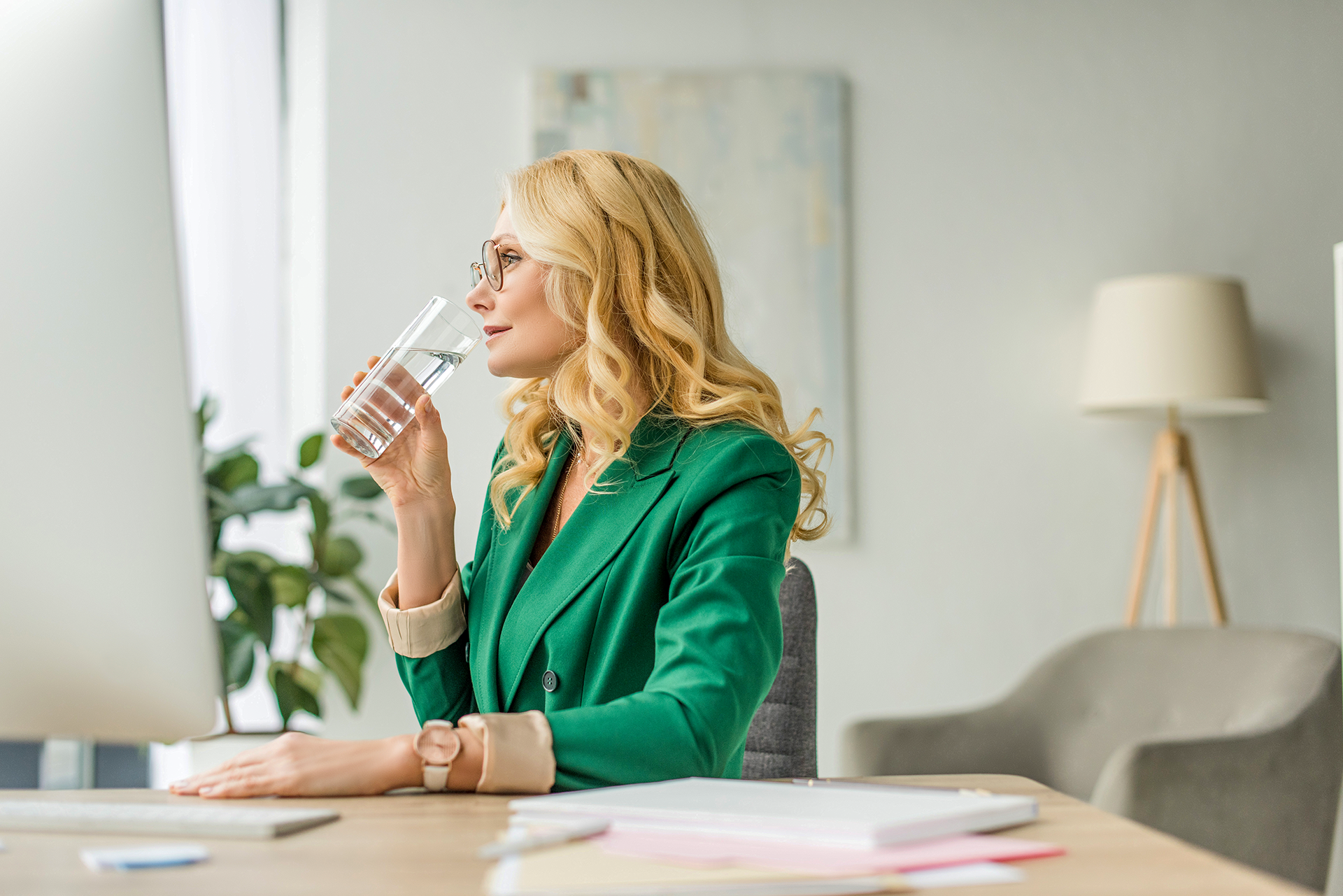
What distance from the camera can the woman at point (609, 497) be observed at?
1.05 metres

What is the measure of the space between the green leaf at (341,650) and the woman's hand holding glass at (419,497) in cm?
145

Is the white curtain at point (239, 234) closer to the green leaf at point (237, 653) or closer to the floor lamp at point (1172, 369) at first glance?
the green leaf at point (237, 653)

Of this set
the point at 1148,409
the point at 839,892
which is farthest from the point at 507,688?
the point at 1148,409

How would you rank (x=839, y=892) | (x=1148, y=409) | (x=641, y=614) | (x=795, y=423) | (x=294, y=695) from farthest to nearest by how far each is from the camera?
(x=795, y=423) < (x=1148, y=409) < (x=294, y=695) < (x=641, y=614) < (x=839, y=892)

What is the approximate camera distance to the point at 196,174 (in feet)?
10.2

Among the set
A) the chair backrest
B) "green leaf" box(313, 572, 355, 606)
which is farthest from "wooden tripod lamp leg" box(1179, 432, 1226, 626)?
"green leaf" box(313, 572, 355, 606)

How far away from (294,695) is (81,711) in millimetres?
2174

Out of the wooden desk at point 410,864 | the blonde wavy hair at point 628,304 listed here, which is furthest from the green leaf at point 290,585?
the wooden desk at point 410,864

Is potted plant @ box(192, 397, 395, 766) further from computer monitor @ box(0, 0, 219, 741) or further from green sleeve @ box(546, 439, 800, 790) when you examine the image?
computer monitor @ box(0, 0, 219, 741)

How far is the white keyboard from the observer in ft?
2.30

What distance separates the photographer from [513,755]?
88 centimetres

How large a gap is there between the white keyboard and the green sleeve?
24 centimetres

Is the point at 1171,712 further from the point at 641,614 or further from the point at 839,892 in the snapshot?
the point at 839,892

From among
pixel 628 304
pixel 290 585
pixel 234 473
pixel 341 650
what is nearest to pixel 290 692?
pixel 341 650
